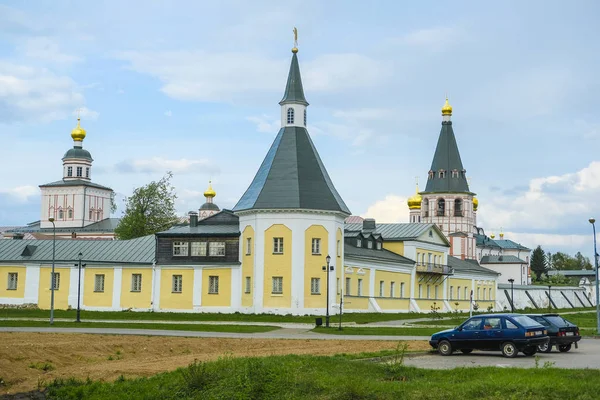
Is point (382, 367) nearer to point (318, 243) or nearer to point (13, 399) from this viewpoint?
point (13, 399)

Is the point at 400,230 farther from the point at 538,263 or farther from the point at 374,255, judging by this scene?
the point at 538,263

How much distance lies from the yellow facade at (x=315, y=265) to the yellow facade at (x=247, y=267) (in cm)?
358

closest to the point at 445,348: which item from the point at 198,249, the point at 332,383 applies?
the point at 332,383

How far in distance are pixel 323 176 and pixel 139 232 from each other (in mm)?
39941

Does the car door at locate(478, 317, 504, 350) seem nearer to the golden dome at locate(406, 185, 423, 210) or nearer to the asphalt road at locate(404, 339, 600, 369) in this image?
the asphalt road at locate(404, 339, 600, 369)

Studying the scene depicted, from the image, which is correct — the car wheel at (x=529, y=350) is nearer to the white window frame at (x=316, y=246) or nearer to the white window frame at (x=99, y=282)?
the white window frame at (x=316, y=246)

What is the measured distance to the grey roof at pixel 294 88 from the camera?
58.7m

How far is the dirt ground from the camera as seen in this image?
21812mm

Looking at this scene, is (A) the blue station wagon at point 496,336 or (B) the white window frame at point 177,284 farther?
(B) the white window frame at point 177,284

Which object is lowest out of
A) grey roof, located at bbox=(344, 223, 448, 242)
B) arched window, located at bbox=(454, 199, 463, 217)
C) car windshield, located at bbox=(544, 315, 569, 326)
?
car windshield, located at bbox=(544, 315, 569, 326)

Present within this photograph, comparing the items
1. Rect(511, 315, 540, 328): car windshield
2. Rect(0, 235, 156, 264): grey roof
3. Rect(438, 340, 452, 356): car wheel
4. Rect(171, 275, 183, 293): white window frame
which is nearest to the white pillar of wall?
Rect(0, 235, 156, 264): grey roof

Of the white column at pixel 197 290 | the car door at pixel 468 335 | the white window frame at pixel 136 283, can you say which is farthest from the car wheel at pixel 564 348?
the white window frame at pixel 136 283

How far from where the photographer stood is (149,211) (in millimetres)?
94312

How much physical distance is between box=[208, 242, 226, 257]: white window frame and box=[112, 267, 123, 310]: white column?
253 inches
